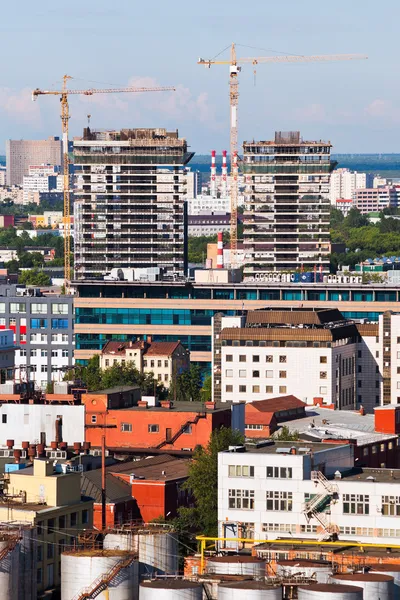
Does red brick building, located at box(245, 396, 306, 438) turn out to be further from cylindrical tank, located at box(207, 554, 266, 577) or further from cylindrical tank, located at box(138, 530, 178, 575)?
cylindrical tank, located at box(207, 554, 266, 577)

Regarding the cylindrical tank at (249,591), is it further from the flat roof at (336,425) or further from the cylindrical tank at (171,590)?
the flat roof at (336,425)

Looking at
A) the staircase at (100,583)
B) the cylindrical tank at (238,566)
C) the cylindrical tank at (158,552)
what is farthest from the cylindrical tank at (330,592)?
the cylindrical tank at (158,552)

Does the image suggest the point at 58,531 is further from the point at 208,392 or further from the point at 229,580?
the point at 208,392

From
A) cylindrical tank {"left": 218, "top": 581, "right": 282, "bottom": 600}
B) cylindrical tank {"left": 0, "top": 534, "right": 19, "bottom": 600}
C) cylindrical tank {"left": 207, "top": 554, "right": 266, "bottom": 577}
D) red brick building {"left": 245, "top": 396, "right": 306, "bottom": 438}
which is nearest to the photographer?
cylindrical tank {"left": 218, "top": 581, "right": 282, "bottom": 600}

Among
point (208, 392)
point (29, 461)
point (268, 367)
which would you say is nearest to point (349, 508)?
point (29, 461)

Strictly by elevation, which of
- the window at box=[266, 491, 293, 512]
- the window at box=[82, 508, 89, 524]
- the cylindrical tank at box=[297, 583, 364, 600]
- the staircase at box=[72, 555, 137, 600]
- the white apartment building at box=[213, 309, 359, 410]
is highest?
the white apartment building at box=[213, 309, 359, 410]

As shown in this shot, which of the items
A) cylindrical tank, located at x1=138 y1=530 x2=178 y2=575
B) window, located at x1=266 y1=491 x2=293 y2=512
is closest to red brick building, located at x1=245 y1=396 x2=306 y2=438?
window, located at x1=266 y1=491 x2=293 y2=512
